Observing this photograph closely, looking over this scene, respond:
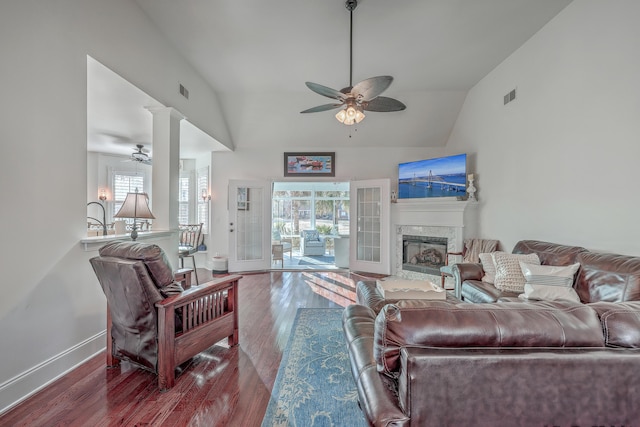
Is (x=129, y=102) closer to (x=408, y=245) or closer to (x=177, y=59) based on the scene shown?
(x=177, y=59)

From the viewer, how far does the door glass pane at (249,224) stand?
225 inches

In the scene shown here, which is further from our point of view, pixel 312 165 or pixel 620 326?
pixel 312 165

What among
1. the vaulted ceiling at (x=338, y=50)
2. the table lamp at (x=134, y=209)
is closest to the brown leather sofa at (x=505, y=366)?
the table lamp at (x=134, y=209)

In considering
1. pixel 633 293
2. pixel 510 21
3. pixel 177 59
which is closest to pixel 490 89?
pixel 510 21

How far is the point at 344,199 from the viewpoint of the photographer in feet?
30.7

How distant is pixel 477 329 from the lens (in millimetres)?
930

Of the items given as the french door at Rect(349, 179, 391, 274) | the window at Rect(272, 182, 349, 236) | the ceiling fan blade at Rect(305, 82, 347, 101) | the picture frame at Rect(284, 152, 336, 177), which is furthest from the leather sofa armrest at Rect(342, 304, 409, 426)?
the window at Rect(272, 182, 349, 236)

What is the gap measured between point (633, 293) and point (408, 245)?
11.4 feet

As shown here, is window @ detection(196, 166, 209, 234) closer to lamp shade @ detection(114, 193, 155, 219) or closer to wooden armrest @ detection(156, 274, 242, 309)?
lamp shade @ detection(114, 193, 155, 219)

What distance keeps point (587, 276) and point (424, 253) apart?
290cm

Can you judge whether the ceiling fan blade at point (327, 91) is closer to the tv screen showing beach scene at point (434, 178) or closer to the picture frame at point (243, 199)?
the tv screen showing beach scene at point (434, 178)

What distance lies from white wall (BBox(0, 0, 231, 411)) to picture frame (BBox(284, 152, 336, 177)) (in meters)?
3.50

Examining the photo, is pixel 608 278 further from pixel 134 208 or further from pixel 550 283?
pixel 134 208

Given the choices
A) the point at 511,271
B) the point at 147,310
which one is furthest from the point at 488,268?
the point at 147,310
